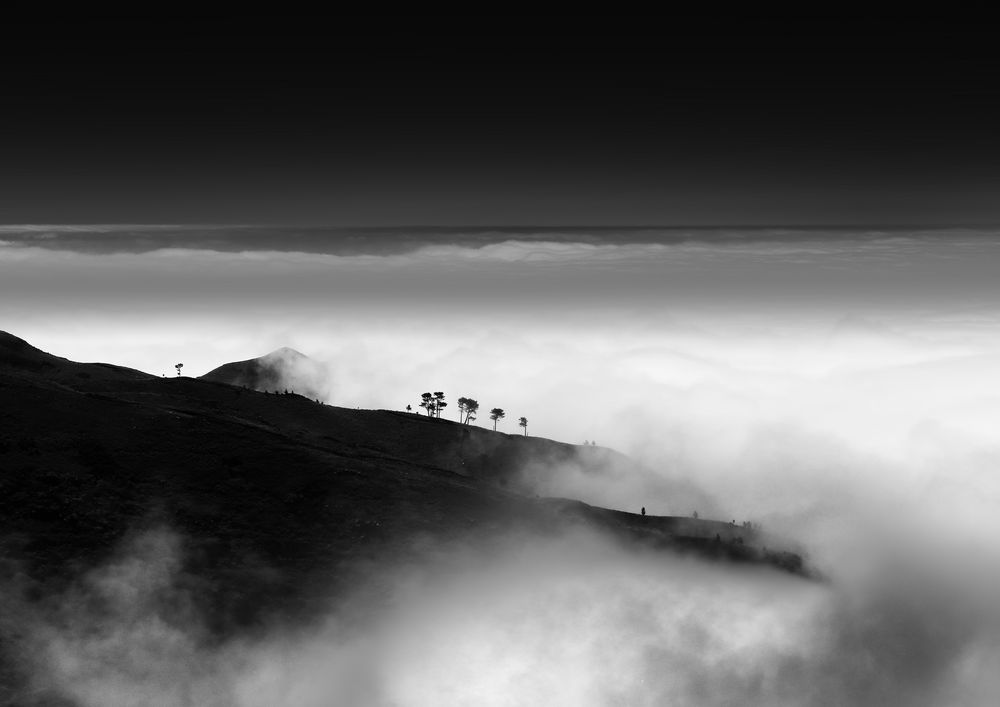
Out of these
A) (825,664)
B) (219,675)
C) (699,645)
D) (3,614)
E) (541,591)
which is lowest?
(825,664)

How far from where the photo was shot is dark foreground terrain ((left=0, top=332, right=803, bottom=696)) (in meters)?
84.7

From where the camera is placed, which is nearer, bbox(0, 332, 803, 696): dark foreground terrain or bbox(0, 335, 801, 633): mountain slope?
bbox(0, 332, 803, 696): dark foreground terrain

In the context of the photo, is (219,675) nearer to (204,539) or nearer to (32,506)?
(204,539)

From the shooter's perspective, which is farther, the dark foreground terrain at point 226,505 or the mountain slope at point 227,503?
the mountain slope at point 227,503

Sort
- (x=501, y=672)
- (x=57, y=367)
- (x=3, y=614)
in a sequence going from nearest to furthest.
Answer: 1. (x=3, y=614)
2. (x=501, y=672)
3. (x=57, y=367)

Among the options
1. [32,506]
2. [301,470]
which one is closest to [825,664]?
[301,470]

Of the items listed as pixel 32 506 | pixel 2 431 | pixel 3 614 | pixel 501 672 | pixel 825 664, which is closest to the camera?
pixel 3 614

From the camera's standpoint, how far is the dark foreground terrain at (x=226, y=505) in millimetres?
84688

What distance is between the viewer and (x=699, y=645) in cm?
9631

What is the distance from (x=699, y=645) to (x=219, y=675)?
57841 mm

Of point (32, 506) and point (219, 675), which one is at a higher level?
point (32, 506)

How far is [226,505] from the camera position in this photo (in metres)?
104

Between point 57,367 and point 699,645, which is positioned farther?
point 57,367

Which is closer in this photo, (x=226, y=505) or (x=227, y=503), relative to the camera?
(x=226, y=505)
